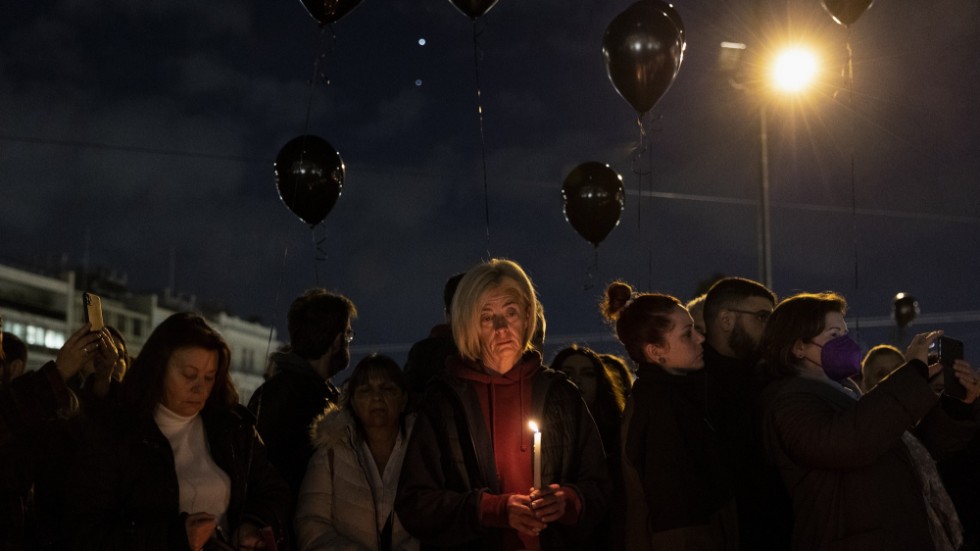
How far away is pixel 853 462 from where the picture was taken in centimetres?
381

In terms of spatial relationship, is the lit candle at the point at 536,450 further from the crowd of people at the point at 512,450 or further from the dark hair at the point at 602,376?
the dark hair at the point at 602,376

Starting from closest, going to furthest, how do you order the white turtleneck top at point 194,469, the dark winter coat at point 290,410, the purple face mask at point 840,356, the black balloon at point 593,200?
the white turtleneck top at point 194,469 → the purple face mask at point 840,356 → the dark winter coat at point 290,410 → the black balloon at point 593,200

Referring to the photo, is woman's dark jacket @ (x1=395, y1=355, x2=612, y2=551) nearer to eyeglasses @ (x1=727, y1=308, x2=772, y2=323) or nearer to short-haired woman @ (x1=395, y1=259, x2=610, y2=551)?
short-haired woman @ (x1=395, y1=259, x2=610, y2=551)

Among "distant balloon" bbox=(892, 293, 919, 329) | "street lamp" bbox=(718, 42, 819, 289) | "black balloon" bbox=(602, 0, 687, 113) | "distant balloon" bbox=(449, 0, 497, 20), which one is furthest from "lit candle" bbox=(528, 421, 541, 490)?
"distant balloon" bbox=(892, 293, 919, 329)

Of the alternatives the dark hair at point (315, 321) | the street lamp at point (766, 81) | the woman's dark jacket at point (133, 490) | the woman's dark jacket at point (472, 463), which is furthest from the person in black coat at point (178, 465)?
the street lamp at point (766, 81)

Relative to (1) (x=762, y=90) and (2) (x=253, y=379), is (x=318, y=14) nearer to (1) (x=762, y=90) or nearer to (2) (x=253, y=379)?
(1) (x=762, y=90)

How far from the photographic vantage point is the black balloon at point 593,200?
8.66 m

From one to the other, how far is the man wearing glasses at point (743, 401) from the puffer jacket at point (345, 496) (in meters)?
1.38

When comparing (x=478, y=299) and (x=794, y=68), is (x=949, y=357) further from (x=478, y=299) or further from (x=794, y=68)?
(x=794, y=68)

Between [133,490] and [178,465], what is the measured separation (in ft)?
0.69

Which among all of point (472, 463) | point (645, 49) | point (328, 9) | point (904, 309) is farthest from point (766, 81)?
point (472, 463)

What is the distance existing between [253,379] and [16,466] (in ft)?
249

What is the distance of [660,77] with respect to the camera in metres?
6.71

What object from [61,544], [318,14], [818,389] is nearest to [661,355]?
[818,389]
